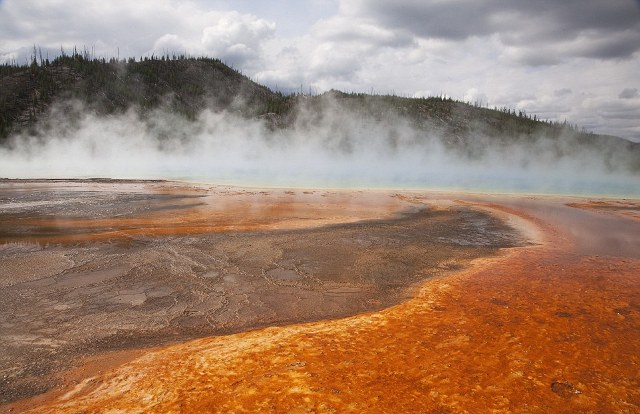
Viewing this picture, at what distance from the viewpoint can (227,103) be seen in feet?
290

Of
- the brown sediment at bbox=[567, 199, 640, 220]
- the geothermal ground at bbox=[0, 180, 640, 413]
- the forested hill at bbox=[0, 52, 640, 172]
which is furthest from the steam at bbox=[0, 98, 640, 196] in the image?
the geothermal ground at bbox=[0, 180, 640, 413]

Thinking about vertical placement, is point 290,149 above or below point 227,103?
below

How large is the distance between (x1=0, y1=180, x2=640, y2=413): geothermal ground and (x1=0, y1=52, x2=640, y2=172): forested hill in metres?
58.0

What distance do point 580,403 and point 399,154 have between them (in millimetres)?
66599

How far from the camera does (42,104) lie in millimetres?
58938

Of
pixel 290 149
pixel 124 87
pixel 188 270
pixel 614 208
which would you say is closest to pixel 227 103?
pixel 124 87

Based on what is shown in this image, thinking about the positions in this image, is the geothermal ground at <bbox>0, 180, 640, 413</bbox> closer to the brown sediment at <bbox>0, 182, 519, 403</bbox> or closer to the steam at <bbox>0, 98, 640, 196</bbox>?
the brown sediment at <bbox>0, 182, 519, 403</bbox>

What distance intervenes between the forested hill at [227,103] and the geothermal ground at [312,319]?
190 feet

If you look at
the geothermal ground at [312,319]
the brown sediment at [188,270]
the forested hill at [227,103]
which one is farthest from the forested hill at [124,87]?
the geothermal ground at [312,319]

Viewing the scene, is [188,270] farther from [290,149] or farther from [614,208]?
[290,149]

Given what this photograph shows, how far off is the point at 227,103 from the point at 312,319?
8892cm

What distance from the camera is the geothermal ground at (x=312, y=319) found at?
10.9 ft

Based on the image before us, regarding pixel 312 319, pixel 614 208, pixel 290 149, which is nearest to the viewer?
pixel 312 319

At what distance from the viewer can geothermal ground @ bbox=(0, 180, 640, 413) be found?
3.31 meters
